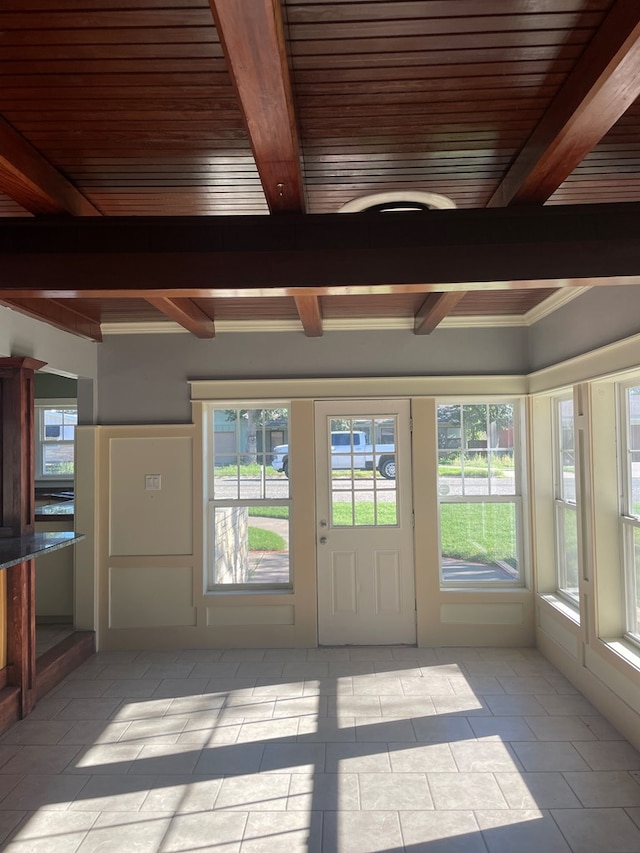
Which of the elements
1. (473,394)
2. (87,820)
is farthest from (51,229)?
(473,394)

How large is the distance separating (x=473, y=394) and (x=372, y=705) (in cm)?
266

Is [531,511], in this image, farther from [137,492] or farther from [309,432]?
[137,492]

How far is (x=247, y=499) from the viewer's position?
5.39 meters

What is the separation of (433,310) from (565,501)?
1945 millimetres

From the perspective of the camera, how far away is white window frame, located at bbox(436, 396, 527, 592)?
525 cm

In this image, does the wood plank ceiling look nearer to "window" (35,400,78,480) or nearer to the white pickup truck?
the white pickup truck

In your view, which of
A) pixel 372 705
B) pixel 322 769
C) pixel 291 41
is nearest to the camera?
pixel 291 41

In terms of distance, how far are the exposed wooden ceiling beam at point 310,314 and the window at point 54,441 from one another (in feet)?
14.7

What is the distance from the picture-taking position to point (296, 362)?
5.29 metres

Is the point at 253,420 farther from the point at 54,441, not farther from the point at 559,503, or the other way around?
the point at 54,441

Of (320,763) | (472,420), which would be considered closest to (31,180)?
(320,763)

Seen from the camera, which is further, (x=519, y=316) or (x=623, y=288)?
(x=519, y=316)

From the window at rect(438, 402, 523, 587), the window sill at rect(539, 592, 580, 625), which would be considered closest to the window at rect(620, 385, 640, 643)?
the window sill at rect(539, 592, 580, 625)

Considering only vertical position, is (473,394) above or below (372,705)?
above
